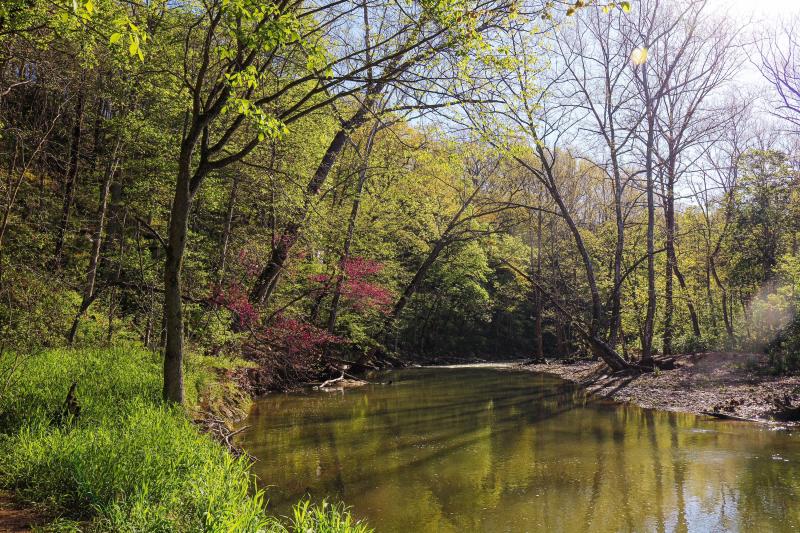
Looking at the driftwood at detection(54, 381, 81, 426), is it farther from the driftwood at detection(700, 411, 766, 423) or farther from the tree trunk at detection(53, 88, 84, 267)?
the driftwood at detection(700, 411, 766, 423)

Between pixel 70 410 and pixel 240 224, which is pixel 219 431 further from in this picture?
pixel 240 224

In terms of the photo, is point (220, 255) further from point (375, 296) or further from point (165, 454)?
point (165, 454)

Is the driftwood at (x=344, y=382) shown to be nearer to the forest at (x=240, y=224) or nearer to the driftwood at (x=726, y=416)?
the forest at (x=240, y=224)

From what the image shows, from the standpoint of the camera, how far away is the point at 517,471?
7.69 metres

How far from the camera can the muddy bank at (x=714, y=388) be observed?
11367 millimetres

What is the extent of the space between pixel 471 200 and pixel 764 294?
12.5 m

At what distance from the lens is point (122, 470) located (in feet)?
14.7

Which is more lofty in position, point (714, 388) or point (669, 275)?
point (669, 275)

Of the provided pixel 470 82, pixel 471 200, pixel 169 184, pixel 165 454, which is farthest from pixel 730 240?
pixel 165 454

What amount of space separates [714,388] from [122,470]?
14.7 metres

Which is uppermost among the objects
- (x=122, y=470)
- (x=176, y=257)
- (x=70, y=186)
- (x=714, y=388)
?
(x=70, y=186)

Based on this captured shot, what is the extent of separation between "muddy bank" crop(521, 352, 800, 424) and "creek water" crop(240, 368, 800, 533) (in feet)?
2.97

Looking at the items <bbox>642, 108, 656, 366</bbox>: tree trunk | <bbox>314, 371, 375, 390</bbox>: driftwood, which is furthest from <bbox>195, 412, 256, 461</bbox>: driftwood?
<bbox>642, 108, 656, 366</bbox>: tree trunk

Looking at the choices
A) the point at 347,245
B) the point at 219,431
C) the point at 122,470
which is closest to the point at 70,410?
the point at 219,431
